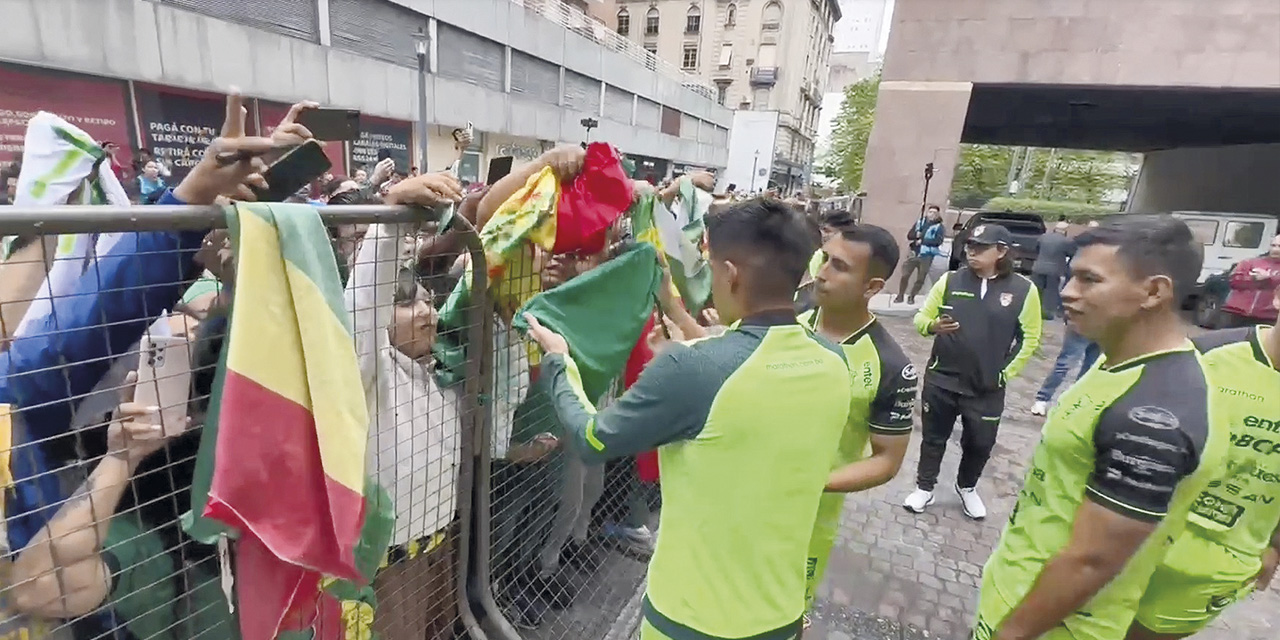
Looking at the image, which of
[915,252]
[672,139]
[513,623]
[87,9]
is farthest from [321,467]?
[672,139]

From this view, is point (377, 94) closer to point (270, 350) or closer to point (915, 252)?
point (915, 252)

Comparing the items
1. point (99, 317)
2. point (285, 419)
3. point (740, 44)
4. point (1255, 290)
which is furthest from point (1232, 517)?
point (740, 44)

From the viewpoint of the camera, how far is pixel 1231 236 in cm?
1284

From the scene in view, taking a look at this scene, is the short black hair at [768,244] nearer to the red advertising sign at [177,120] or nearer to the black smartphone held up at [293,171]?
the black smartphone held up at [293,171]

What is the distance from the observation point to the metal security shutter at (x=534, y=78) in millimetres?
22016

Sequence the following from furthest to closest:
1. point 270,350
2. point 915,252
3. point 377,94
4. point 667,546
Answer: point 377,94, point 915,252, point 667,546, point 270,350

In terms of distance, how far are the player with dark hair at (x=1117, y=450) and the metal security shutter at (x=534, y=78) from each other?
22.4 meters

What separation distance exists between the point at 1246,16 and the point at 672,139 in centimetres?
2668

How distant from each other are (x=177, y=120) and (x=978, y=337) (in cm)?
1533

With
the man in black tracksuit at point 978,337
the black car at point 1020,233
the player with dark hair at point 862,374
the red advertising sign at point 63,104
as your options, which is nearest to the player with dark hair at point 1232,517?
the player with dark hair at point 862,374

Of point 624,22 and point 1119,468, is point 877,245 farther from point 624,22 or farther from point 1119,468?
point 624,22

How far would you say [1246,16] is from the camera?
11039 millimetres

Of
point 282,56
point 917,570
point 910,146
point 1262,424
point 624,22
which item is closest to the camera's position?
point 1262,424

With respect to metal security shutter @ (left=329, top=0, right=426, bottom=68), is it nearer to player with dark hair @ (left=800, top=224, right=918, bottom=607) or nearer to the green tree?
player with dark hair @ (left=800, top=224, right=918, bottom=607)
